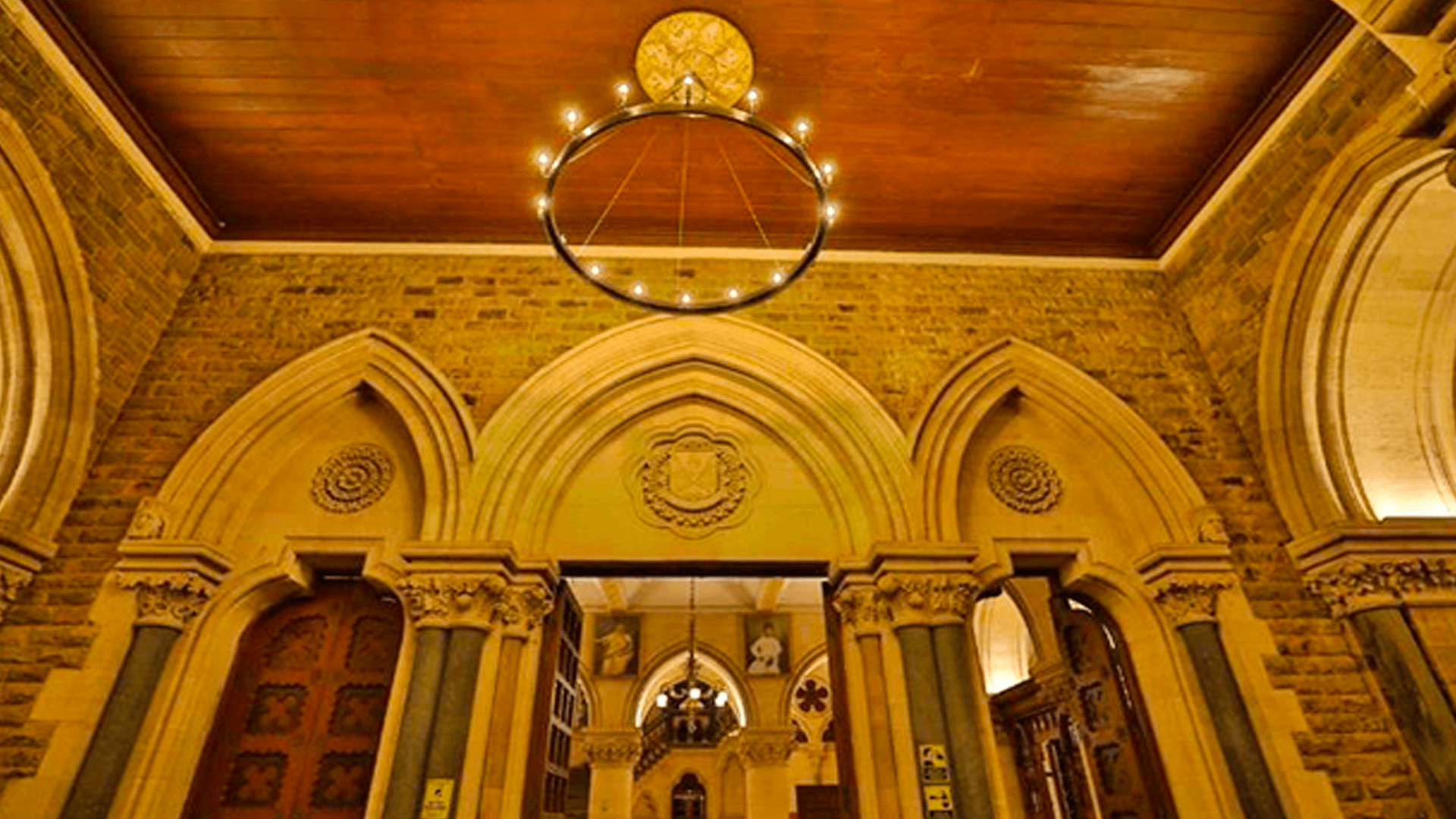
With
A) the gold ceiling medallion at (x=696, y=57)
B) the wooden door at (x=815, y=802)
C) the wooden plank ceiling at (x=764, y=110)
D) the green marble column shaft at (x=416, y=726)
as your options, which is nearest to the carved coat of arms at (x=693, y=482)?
the green marble column shaft at (x=416, y=726)

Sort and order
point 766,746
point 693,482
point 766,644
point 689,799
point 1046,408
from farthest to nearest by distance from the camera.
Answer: point 689,799 < point 766,644 < point 766,746 < point 1046,408 < point 693,482

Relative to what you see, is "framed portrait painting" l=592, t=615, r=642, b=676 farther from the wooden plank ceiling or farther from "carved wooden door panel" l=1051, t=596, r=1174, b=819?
the wooden plank ceiling

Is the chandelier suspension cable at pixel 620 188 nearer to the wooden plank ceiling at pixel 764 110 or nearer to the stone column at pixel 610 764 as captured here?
the wooden plank ceiling at pixel 764 110

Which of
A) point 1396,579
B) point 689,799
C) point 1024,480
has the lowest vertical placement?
point 1396,579

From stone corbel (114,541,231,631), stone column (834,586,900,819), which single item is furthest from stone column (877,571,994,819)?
stone corbel (114,541,231,631)

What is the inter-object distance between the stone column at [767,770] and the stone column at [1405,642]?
8.18 m

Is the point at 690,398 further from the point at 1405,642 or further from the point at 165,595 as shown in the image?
the point at 1405,642

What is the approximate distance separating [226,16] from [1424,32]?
526 centimetres

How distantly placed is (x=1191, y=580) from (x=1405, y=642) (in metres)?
0.97

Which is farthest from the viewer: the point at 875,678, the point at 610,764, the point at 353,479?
the point at 610,764

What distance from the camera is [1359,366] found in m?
4.43

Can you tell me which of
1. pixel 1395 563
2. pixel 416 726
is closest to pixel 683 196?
pixel 416 726

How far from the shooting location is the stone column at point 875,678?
12.9ft

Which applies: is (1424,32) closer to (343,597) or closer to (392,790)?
(392,790)
